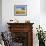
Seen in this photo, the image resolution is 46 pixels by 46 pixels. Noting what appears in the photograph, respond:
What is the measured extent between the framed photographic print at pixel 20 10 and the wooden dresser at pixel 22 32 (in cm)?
45

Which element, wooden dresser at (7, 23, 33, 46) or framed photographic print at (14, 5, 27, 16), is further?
framed photographic print at (14, 5, 27, 16)

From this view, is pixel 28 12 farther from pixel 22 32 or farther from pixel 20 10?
pixel 22 32

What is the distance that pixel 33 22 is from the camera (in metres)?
6.10

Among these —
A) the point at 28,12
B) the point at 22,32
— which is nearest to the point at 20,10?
the point at 28,12

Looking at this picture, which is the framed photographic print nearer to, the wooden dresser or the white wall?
the white wall

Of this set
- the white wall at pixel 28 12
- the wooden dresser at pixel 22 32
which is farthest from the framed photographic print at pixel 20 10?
the wooden dresser at pixel 22 32

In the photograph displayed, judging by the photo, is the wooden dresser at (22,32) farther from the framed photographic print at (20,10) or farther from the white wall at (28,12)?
the framed photographic print at (20,10)

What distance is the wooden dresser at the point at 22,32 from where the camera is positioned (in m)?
5.88

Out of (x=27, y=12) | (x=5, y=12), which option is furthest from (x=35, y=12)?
(x=5, y=12)

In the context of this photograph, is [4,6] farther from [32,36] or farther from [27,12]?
[32,36]

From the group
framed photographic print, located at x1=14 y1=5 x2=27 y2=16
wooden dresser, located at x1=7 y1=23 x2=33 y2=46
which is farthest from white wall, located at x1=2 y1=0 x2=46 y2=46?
wooden dresser, located at x1=7 y1=23 x2=33 y2=46

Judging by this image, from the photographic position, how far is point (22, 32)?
5.97 meters

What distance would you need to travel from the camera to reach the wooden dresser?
5.88 m

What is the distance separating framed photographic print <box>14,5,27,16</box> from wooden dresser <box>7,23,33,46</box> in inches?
17.8
